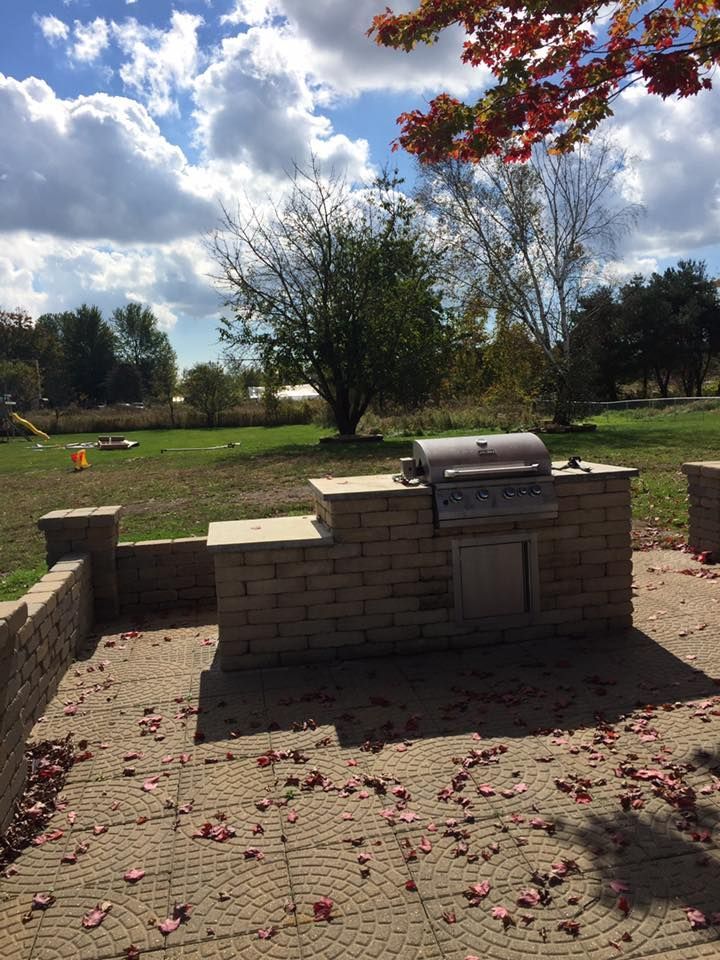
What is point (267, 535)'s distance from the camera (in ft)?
15.3

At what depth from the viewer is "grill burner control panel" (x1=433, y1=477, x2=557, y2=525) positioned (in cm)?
449

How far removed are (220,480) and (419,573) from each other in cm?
969

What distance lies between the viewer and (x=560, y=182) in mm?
22344

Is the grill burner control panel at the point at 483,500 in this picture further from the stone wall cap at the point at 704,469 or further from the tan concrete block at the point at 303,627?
the stone wall cap at the point at 704,469

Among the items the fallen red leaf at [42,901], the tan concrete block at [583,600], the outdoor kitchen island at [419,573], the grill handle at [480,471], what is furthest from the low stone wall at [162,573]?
the fallen red leaf at [42,901]

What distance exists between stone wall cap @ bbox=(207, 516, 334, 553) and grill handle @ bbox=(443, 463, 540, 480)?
0.86 m

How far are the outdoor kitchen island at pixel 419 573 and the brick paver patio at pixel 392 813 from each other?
0.75 ft

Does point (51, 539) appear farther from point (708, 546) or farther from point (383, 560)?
point (708, 546)

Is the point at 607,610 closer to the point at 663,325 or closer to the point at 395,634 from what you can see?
the point at 395,634

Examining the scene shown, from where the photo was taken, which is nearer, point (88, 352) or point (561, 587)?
point (561, 587)

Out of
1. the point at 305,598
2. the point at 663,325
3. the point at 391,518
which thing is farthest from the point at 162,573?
the point at 663,325

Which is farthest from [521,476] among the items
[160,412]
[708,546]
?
[160,412]

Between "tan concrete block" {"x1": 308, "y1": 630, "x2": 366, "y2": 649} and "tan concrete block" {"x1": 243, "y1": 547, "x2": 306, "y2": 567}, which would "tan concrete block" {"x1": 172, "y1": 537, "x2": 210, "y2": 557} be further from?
"tan concrete block" {"x1": 308, "y1": 630, "x2": 366, "y2": 649}

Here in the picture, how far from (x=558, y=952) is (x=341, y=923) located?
0.67 meters
